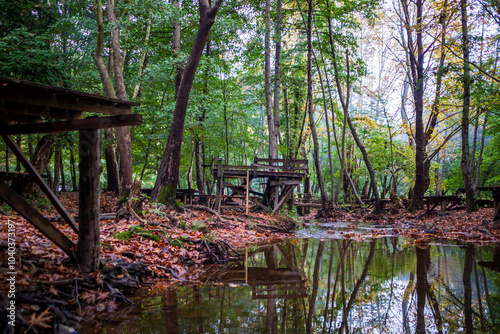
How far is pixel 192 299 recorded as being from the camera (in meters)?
4.57

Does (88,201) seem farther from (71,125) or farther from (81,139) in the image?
(71,125)

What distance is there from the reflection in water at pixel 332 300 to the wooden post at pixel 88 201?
106 centimetres

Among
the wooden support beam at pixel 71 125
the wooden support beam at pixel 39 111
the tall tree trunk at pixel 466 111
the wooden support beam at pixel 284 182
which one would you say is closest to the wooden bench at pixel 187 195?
the wooden support beam at pixel 284 182

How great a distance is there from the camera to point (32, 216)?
169 inches

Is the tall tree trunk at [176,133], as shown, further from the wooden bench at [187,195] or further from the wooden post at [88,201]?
the wooden post at [88,201]

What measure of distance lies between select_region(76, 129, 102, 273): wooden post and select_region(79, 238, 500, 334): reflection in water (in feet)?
3.48

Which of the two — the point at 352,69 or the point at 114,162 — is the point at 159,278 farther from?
the point at 352,69

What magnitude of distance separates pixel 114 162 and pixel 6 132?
48.0ft

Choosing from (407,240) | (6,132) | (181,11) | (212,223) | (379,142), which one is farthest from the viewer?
(379,142)

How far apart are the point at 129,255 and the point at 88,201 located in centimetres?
174

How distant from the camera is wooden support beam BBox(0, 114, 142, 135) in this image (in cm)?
442

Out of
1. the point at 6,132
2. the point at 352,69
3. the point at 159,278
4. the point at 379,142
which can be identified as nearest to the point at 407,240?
the point at 159,278

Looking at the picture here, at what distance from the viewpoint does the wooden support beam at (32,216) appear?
4.06 m

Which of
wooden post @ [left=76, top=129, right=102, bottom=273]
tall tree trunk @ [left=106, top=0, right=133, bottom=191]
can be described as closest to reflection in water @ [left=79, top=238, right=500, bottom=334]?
wooden post @ [left=76, top=129, right=102, bottom=273]
